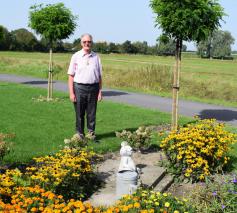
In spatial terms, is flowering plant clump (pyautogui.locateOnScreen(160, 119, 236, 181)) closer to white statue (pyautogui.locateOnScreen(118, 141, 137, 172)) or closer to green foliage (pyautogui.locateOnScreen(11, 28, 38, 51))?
white statue (pyautogui.locateOnScreen(118, 141, 137, 172))

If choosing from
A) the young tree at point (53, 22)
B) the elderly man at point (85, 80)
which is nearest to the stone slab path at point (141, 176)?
the elderly man at point (85, 80)

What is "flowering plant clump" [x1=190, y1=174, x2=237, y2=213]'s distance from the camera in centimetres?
471

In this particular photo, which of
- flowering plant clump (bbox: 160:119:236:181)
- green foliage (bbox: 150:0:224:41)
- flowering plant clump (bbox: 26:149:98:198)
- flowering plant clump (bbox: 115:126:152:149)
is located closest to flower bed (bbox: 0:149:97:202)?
flowering plant clump (bbox: 26:149:98:198)

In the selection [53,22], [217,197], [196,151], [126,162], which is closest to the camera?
[217,197]

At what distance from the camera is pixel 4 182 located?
4.75 m

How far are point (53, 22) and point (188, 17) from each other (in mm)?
7036

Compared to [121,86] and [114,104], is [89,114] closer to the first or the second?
[114,104]

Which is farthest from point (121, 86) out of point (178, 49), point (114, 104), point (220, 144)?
point (220, 144)

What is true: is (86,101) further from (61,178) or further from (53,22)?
(53,22)

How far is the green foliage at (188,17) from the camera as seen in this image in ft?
27.1

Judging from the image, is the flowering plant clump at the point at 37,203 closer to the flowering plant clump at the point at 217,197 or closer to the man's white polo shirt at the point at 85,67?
the flowering plant clump at the point at 217,197

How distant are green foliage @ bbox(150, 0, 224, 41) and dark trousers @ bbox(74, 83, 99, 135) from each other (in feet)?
6.97

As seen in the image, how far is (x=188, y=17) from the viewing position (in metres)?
8.25

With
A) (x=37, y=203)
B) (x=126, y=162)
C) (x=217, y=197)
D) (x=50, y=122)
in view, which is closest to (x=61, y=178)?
(x=37, y=203)
